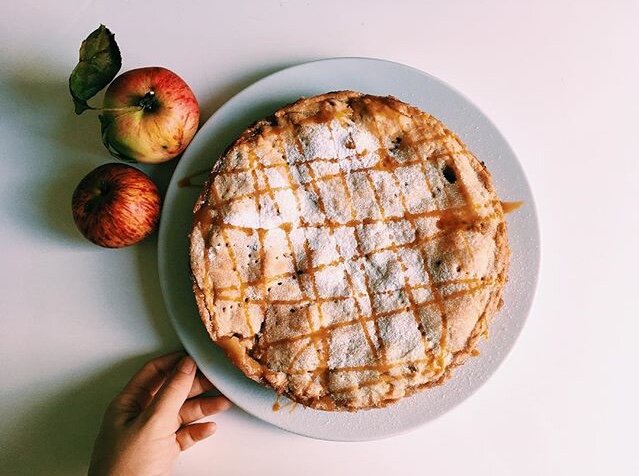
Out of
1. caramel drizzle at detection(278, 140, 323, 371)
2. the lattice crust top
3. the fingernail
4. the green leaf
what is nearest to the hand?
the fingernail

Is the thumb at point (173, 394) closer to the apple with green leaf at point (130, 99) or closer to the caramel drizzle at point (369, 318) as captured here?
the caramel drizzle at point (369, 318)

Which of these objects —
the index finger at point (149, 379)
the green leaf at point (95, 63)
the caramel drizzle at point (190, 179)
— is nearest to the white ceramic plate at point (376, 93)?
the caramel drizzle at point (190, 179)

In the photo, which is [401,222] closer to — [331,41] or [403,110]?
[403,110]

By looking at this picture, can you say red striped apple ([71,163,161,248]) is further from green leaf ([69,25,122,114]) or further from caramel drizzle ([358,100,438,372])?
caramel drizzle ([358,100,438,372])

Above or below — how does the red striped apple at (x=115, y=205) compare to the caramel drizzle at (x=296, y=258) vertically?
above

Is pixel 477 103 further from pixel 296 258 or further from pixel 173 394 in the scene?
pixel 173 394

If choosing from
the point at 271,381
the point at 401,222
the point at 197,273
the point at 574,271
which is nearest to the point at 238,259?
the point at 197,273
